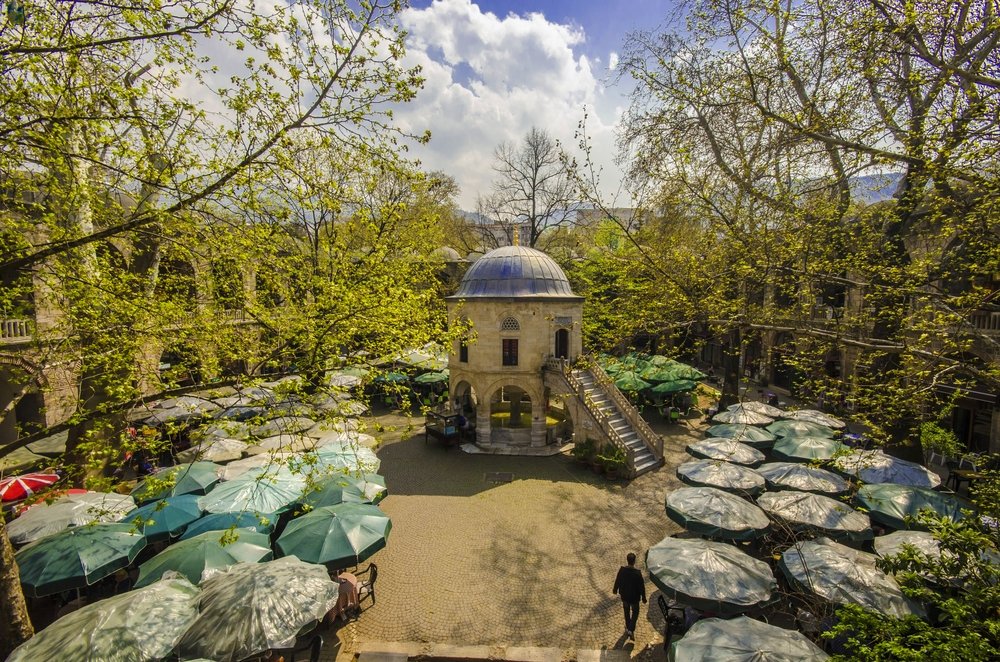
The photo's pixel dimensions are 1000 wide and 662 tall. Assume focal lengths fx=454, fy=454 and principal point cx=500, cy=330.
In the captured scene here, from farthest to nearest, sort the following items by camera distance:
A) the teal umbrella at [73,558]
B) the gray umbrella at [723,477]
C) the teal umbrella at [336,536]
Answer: the gray umbrella at [723,477] → the teal umbrella at [336,536] → the teal umbrella at [73,558]

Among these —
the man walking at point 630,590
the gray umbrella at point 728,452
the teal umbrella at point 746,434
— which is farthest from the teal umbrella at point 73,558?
the teal umbrella at point 746,434

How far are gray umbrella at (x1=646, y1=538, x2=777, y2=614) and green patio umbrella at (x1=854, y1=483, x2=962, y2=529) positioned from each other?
385 cm

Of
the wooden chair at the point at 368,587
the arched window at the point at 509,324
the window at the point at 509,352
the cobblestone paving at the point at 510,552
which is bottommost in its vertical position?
the cobblestone paving at the point at 510,552

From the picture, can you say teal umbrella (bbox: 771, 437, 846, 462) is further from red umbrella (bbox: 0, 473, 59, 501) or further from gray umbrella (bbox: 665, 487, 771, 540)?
red umbrella (bbox: 0, 473, 59, 501)

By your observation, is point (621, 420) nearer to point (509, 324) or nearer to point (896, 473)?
point (509, 324)

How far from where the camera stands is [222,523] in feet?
34.4

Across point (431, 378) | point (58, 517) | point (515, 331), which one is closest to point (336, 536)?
point (58, 517)

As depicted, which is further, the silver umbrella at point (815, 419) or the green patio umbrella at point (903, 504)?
the silver umbrella at point (815, 419)

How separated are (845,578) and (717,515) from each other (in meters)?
2.76

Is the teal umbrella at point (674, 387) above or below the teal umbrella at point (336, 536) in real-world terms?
above

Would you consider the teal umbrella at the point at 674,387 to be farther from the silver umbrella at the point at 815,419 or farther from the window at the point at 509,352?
the window at the point at 509,352

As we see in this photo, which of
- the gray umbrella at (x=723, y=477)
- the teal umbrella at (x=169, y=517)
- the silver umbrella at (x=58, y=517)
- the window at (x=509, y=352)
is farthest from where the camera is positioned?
the window at (x=509, y=352)

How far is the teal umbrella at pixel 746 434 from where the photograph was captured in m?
16.8

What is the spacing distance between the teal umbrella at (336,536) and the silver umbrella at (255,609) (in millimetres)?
923
